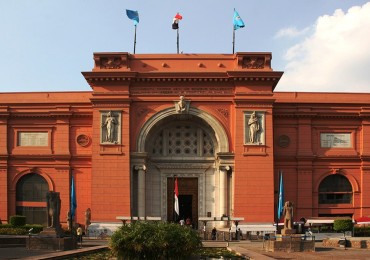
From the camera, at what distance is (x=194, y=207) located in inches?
1689

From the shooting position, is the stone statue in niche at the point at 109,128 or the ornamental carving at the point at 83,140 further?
the ornamental carving at the point at 83,140

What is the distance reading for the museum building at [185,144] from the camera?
4106cm

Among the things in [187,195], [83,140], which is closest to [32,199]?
[83,140]

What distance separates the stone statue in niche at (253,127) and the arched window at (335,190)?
6586 mm

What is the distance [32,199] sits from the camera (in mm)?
43969

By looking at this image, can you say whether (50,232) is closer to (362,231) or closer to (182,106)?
(182,106)

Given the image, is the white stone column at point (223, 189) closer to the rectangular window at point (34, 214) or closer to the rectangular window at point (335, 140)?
the rectangular window at point (335, 140)

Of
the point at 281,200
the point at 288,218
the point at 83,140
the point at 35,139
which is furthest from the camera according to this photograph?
the point at 35,139

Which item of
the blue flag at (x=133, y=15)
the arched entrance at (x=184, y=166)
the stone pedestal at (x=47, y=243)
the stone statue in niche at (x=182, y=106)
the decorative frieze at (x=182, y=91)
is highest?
the blue flag at (x=133, y=15)

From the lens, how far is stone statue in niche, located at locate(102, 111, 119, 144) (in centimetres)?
4119

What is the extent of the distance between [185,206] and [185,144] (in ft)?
14.4

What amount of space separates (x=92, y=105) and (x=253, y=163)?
11.7m

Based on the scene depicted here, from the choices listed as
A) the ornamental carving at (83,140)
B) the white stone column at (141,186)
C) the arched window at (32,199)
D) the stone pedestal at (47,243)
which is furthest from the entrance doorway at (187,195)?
the stone pedestal at (47,243)

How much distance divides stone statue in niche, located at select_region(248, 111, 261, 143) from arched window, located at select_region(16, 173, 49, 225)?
1503 centimetres
